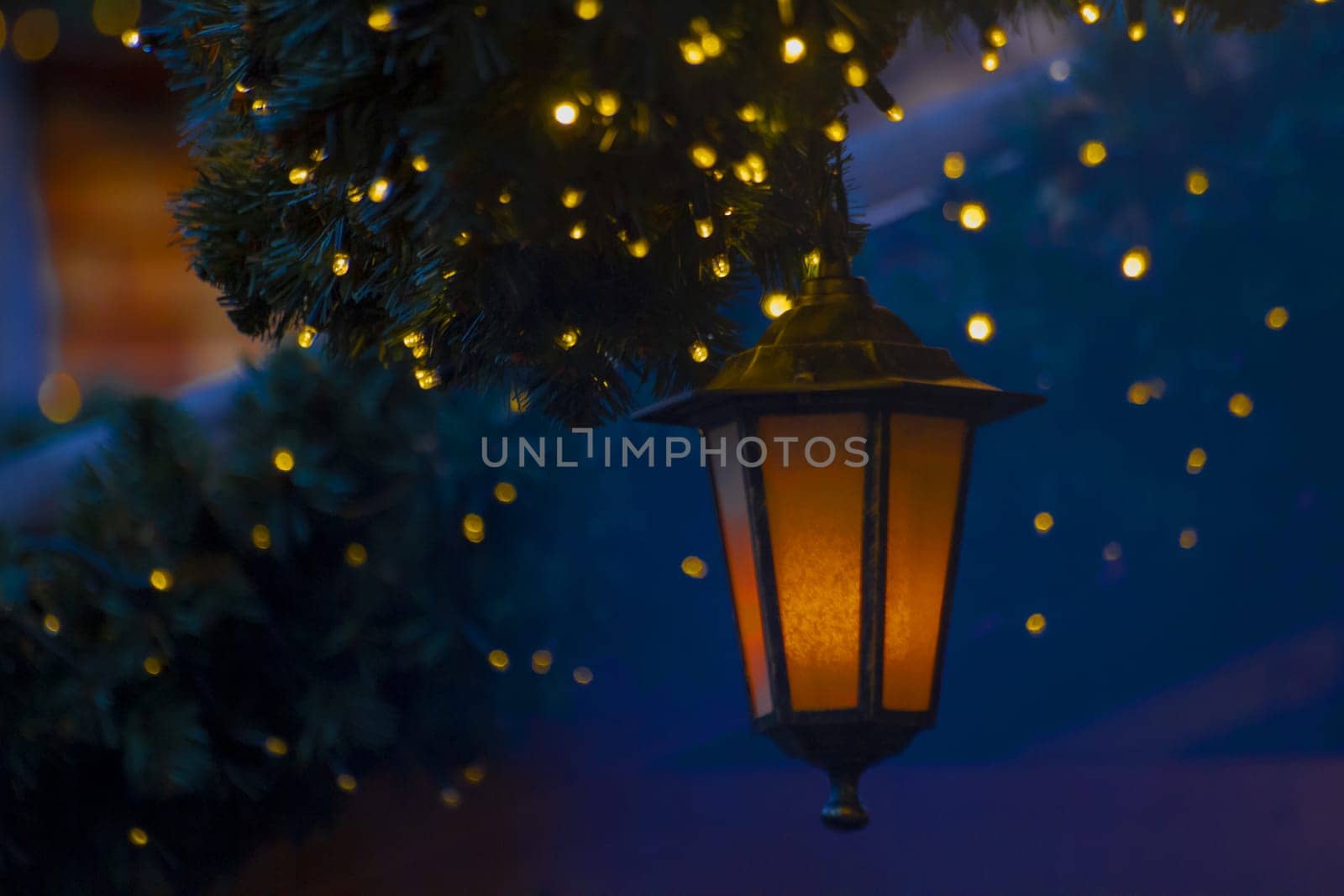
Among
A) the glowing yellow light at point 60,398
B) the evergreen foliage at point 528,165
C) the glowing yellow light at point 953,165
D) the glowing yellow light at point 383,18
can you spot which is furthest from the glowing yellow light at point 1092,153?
the glowing yellow light at point 383,18

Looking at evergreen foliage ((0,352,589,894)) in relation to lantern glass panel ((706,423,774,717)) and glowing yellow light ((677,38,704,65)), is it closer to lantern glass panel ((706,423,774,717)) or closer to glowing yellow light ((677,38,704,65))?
lantern glass panel ((706,423,774,717))

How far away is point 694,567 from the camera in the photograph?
7.72 ft

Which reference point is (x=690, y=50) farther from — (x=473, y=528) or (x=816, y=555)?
(x=473, y=528)

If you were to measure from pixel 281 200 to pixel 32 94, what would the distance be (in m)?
1.92

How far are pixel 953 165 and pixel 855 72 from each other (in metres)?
1.74

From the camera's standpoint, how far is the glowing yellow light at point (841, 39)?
0.62 m

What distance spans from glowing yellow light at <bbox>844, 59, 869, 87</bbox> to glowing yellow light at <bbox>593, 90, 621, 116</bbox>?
0.12m

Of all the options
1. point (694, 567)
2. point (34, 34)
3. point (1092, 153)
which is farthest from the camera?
point (34, 34)

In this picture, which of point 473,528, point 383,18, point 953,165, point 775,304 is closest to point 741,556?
point 775,304

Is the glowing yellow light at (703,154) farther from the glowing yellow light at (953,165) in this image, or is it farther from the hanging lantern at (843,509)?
the glowing yellow light at (953,165)

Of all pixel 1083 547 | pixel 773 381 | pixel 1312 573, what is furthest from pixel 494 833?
pixel 773 381

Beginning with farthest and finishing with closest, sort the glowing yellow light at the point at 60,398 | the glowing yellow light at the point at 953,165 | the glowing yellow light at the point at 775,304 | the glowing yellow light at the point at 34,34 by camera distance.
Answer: the glowing yellow light at the point at 34,34
the glowing yellow light at the point at 953,165
the glowing yellow light at the point at 60,398
the glowing yellow light at the point at 775,304

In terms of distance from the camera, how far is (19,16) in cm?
251

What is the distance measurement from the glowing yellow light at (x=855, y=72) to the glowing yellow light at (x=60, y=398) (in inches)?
71.5
